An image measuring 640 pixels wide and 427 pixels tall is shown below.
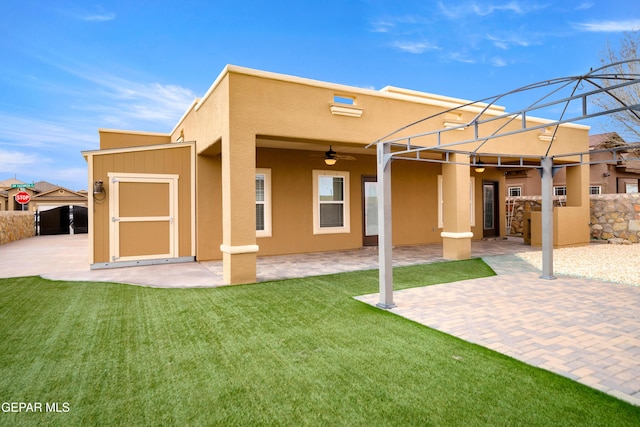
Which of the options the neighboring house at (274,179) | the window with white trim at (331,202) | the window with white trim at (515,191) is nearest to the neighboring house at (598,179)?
the window with white trim at (515,191)

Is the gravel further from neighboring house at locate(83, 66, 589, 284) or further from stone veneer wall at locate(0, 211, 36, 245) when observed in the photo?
Answer: stone veneer wall at locate(0, 211, 36, 245)

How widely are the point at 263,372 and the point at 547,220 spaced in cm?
609

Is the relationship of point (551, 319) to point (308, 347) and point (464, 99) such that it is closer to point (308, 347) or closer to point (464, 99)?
point (308, 347)

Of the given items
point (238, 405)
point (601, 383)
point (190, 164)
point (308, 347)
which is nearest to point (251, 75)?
point (190, 164)

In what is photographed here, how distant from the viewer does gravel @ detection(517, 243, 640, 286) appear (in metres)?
6.97

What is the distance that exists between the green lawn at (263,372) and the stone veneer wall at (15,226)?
11.7 m

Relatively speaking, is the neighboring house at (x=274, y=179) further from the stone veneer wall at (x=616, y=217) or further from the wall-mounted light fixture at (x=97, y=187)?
the stone veneer wall at (x=616, y=217)

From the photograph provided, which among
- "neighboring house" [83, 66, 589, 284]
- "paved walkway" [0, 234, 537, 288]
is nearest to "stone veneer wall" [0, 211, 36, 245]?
"paved walkway" [0, 234, 537, 288]

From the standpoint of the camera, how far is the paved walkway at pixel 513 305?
3.25 m

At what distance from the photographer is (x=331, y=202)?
10867 millimetres

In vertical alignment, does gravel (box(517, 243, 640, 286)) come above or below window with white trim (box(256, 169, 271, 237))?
below

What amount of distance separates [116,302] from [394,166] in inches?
356

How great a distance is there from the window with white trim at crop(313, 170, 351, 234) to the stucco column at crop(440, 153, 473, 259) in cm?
295

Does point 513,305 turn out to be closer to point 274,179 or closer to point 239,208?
point 239,208
